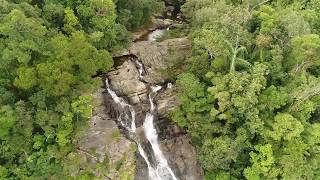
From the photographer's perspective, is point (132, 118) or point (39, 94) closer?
point (39, 94)

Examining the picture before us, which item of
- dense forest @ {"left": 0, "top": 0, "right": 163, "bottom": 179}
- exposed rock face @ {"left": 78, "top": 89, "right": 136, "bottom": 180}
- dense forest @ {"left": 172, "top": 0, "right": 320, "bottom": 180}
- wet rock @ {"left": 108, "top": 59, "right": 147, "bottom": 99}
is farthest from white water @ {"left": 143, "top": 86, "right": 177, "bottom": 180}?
dense forest @ {"left": 0, "top": 0, "right": 163, "bottom": 179}

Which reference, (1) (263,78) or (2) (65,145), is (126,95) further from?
(1) (263,78)

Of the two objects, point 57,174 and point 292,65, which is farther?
point 292,65

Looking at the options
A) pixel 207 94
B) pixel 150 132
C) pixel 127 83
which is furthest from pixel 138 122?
pixel 207 94

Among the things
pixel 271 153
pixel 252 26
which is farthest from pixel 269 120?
pixel 252 26

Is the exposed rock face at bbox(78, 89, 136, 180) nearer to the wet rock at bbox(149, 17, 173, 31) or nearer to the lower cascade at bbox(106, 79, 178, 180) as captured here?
the lower cascade at bbox(106, 79, 178, 180)

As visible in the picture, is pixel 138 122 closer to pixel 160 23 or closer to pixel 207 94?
pixel 207 94
